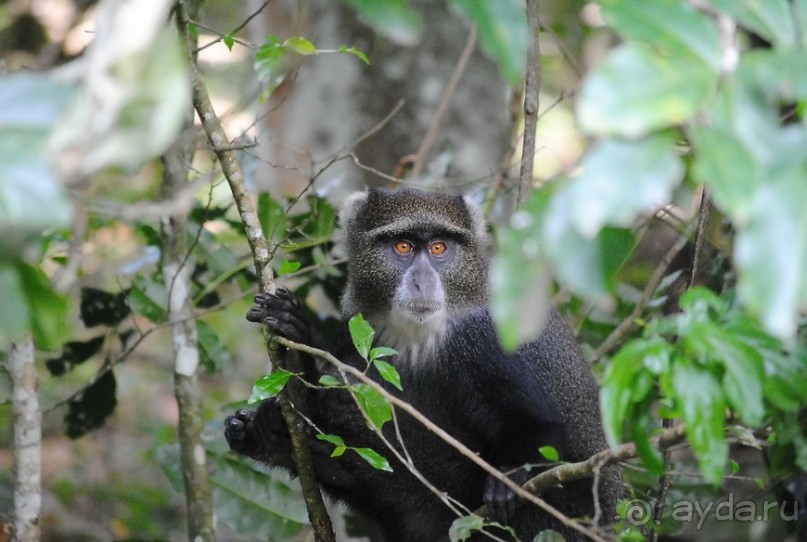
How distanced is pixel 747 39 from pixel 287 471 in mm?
3074

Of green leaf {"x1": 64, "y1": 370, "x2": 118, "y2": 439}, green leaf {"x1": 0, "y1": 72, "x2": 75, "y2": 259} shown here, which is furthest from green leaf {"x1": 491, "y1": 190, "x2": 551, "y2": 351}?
green leaf {"x1": 64, "y1": 370, "x2": 118, "y2": 439}

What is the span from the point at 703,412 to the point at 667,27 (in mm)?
931

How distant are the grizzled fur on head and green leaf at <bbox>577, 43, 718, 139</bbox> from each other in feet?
10.3

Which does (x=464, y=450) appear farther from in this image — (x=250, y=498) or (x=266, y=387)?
(x=250, y=498)

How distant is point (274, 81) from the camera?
15.1ft

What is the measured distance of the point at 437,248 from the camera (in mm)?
4863

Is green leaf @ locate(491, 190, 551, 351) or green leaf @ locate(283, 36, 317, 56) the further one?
green leaf @ locate(283, 36, 317, 56)

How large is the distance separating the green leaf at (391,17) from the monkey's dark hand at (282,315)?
219 cm

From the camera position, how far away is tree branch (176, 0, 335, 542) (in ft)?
11.8

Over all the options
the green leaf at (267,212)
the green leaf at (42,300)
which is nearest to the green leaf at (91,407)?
the green leaf at (267,212)

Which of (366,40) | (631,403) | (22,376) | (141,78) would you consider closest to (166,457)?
(22,376)

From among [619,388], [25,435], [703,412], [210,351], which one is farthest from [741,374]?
[210,351]

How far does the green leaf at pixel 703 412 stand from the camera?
2195 millimetres

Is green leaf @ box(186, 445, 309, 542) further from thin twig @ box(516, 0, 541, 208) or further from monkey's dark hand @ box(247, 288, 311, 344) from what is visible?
thin twig @ box(516, 0, 541, 208)
